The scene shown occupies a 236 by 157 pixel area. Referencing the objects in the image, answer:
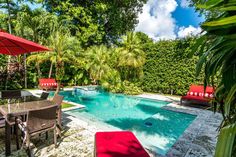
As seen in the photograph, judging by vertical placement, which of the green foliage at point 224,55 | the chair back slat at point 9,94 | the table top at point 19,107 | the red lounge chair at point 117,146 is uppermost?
the green foliage at point 224,55

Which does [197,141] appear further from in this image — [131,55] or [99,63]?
[99,63]

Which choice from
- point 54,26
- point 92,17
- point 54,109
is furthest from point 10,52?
point 92,17

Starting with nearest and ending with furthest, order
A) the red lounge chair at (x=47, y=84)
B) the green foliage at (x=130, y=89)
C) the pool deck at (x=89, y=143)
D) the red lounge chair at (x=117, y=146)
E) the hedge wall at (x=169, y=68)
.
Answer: the red lounge chair at (x=117, y=146) < the pool deck at (x=89, y=143) < the hedge wall at (x=169, y=68) < the red lounge chair at (x=47, y=84) < the green foliage at (x=130, y=89)

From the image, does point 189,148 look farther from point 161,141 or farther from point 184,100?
point 184,100

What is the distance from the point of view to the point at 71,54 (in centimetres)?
1292

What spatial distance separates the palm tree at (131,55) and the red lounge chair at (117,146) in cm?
1096

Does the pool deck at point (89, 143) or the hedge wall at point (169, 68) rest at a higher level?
the hedge wall at point (169, 68)

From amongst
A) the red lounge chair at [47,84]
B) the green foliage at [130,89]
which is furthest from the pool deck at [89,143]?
the green foliage at [130,89]

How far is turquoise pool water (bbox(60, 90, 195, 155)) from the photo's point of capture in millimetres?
6605

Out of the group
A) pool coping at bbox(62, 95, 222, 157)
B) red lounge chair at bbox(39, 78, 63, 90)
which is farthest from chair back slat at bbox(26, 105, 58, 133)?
red lounge chair at bbox(39, 78, 63, 90)

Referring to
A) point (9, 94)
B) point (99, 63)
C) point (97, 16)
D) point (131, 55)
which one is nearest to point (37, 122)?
point (9, 94)

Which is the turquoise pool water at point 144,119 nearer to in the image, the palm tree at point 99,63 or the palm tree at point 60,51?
the palm tree at point 60,51

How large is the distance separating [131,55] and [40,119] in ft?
37.1

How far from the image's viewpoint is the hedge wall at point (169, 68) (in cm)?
1345
